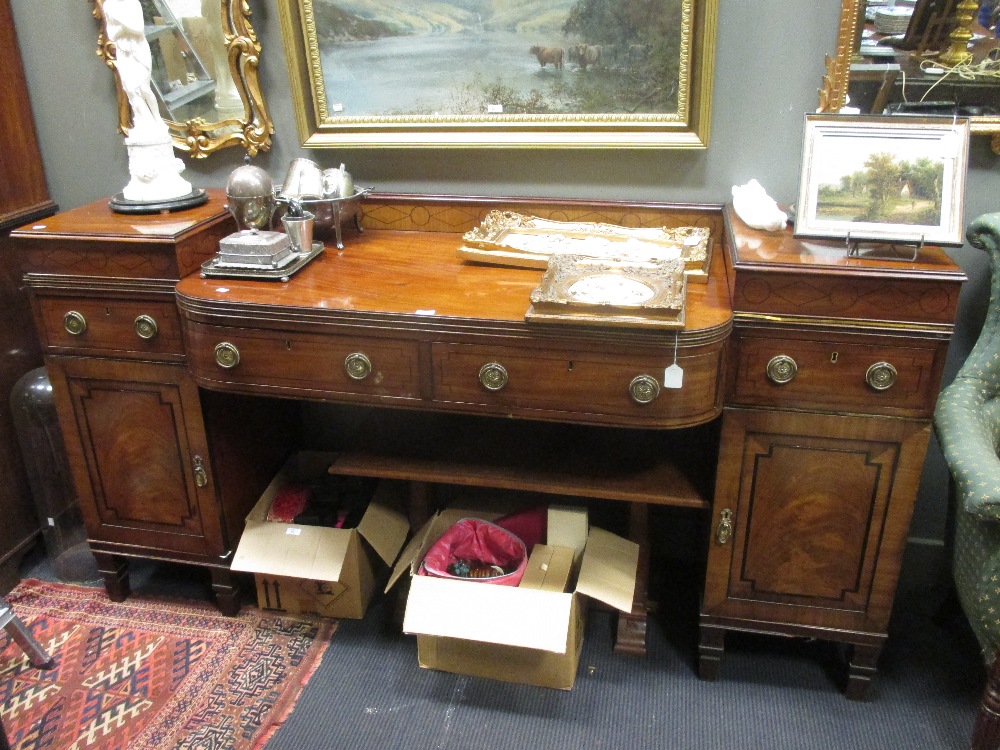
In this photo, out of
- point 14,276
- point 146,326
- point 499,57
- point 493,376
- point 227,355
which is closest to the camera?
point 493,376

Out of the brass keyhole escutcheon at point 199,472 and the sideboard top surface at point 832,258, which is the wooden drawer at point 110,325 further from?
the sideboard top surface at point 832,258

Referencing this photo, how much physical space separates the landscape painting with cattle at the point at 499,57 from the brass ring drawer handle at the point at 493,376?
2.40 feet

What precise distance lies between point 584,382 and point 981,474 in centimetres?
78

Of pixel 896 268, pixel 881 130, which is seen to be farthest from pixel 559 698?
pixel 881 130

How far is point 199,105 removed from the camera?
7.07 ft

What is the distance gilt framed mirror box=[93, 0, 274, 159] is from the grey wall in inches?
1.7

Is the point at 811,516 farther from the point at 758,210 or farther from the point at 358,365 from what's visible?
the point at 358,365

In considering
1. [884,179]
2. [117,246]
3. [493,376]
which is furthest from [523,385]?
[117,246]

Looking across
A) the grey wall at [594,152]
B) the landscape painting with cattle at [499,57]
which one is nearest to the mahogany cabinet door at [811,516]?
the grey wall at [594,152]

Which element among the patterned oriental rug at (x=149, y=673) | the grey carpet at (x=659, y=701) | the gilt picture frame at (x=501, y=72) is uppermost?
the gilt picture frame at (x=501, y=72)

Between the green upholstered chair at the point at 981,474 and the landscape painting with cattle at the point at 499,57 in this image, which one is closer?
the green upholstered chair at the point at 981,474

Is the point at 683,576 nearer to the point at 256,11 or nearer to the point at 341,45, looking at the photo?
the point at 341,45

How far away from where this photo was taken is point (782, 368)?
1608 millimetres

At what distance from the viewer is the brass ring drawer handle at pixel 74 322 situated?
1894 mm
